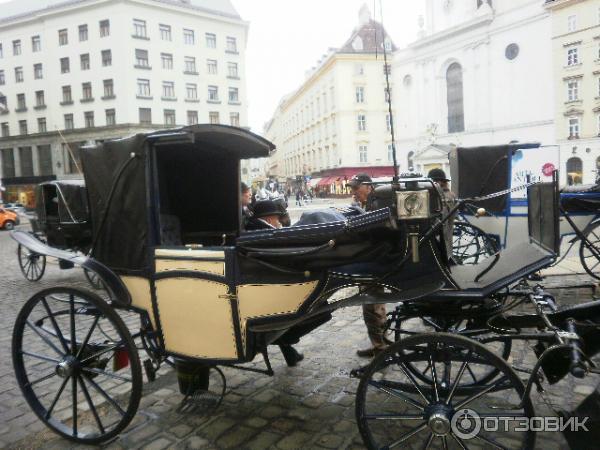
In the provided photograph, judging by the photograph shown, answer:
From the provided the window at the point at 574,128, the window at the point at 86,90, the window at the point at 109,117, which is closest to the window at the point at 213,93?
the window at the point at 109,117

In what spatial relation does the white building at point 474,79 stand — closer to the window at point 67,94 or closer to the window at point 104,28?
the window at point 104,28

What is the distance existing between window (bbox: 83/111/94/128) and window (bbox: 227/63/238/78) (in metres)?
13.5

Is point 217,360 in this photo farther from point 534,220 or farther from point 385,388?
point 534,220

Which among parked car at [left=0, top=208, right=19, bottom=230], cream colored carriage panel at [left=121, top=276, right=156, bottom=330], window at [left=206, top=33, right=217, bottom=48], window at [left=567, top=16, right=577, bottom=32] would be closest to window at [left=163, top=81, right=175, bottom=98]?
window at [left=206, top=33, right=217, bottom=48]

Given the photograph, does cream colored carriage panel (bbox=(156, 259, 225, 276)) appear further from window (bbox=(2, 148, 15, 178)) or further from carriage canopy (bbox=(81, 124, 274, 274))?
window (bbox=(2, 148, 15, 178))

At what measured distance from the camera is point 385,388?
2592 mm

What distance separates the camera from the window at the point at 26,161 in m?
43.7

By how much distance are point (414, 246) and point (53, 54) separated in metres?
49.0

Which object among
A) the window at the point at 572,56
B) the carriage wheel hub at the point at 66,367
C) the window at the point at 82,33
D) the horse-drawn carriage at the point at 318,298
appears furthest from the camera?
the window at the point at 82,33

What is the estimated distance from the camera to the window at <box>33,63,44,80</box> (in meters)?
42.9

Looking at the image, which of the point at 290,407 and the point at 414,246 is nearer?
the point at 414,246

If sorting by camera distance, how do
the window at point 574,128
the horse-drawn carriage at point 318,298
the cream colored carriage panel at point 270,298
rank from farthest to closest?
1. the window at point 574,128
2. the cream colored carriage panel at point 270,298
3. the horse-drawn carriage at point 318,298

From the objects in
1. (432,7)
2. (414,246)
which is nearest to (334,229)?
(414,246)

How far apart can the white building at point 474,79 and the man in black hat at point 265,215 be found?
39.6 metres
